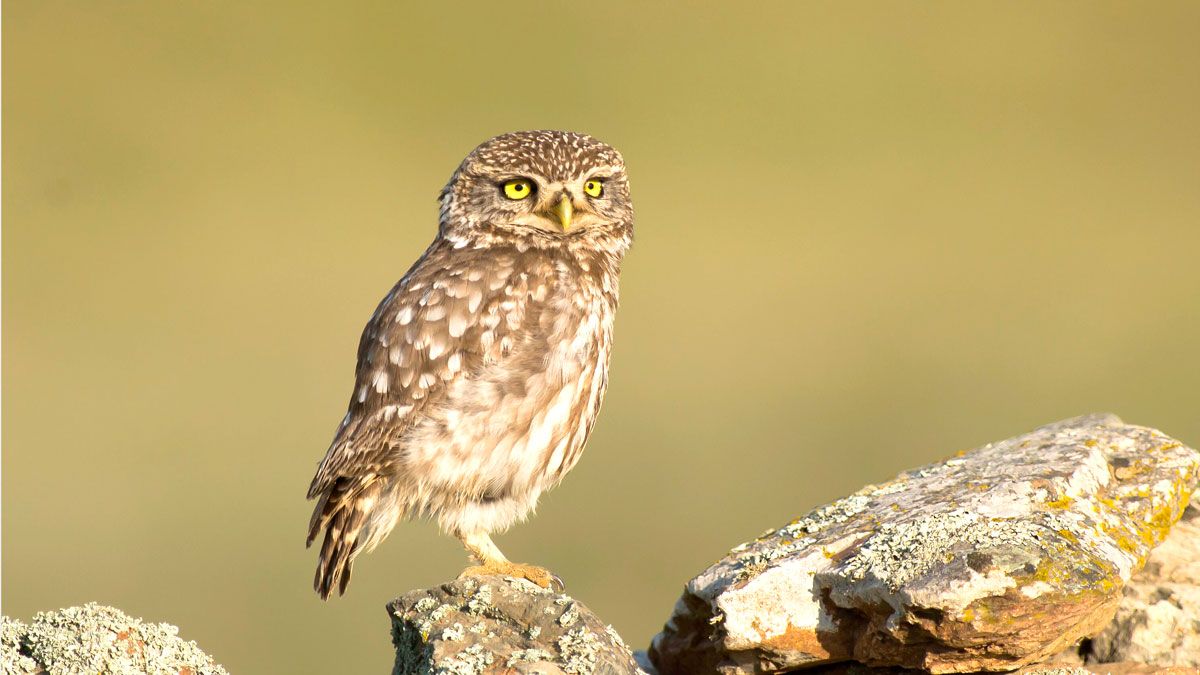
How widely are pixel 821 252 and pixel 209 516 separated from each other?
38.9ft

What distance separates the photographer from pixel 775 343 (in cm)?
1925

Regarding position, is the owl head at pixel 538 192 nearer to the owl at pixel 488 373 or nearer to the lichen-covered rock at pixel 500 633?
the owl at pixel 488 373

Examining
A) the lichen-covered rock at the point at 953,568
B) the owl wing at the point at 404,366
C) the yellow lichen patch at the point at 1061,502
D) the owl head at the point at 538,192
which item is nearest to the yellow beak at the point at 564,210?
the owl head at the point at 538,192

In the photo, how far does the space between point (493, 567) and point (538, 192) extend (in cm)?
144

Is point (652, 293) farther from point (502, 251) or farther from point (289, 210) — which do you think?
point (502, 251)

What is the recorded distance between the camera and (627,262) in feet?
68.8

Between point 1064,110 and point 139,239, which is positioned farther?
point 1064,110

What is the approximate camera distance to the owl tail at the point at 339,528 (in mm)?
5312

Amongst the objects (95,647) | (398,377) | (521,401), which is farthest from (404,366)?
(95,647)

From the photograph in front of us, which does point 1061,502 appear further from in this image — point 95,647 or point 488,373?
point 95,647

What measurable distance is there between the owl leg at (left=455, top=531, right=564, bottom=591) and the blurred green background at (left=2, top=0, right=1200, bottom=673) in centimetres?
527


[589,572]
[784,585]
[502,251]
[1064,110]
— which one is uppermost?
[1064,110]

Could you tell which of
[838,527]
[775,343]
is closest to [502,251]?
[838,527]

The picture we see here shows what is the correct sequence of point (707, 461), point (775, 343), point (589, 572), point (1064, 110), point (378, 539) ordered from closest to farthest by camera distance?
point (378, 539)
point (589, 572)
point (707, 461)
point (775, 343)
point (1064, 110)
